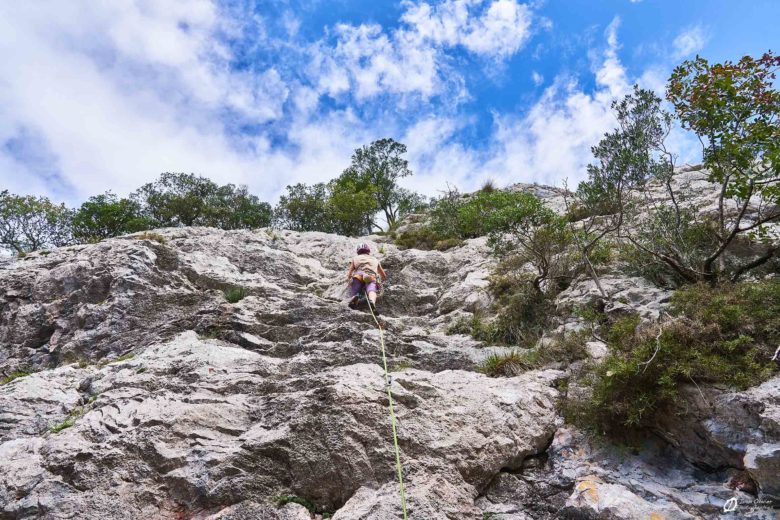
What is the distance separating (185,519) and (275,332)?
186 inches

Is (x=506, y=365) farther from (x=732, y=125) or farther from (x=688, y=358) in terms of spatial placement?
(x=732, y=125)

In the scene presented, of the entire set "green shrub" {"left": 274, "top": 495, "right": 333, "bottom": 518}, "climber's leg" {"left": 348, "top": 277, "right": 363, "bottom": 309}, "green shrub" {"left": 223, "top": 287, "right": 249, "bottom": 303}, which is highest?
"green shrub" {"left": 223, "top": 287, "right": 249, "bottom": 303}

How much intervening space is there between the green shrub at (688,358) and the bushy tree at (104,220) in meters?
29.3

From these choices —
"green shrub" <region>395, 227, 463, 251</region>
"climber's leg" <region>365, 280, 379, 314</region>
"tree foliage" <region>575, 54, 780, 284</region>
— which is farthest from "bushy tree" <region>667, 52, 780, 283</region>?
"green shrub" <region>395, 227, 463, 251</region>

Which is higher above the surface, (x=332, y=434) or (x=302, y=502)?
(x=332, y=434)

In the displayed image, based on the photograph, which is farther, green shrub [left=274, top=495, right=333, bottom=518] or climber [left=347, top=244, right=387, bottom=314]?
climber [left=347, top=244, right=387, bottom=314]

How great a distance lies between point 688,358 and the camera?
5.70 m

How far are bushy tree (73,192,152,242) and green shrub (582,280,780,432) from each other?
29.3 m

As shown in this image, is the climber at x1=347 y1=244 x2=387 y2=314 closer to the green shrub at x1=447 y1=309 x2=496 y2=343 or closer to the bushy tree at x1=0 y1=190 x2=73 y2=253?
the green shrub at x1=447 y1=309 x2=496 y2=343

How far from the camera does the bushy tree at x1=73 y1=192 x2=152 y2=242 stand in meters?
28.2

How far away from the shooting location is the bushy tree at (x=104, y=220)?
92.4 ft

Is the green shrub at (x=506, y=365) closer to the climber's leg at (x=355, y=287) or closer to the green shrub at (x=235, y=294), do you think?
the climber's leg at (x=355, y=287)

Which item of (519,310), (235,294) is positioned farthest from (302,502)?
(235,294)

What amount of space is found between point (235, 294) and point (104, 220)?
22504mm
